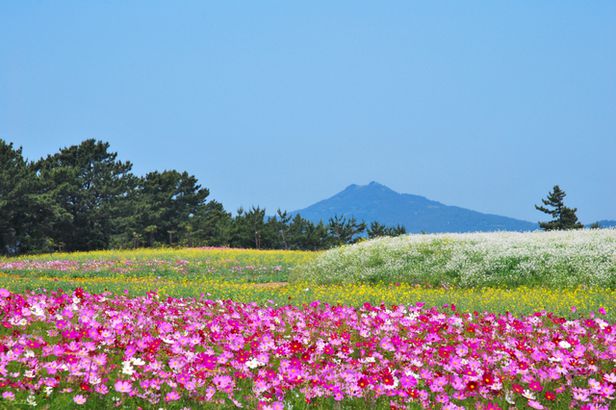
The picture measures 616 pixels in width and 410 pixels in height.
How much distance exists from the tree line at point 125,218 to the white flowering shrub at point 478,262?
95.4 feet

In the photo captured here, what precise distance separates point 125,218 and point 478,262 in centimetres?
3711

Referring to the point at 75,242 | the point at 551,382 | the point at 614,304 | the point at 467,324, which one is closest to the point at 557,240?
the point at 614,304

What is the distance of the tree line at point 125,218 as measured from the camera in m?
45.4

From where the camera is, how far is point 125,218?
49.7m

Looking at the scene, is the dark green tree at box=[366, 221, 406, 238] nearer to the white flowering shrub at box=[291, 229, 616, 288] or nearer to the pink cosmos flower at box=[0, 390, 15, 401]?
the white flowering shrub at box=[291, 229, 616, 288]

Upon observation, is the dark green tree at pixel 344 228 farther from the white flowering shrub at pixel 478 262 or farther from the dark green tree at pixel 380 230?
the white flowering shrub at pixel 478 262

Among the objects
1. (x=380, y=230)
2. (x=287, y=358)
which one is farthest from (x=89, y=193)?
(x=287, y=358)

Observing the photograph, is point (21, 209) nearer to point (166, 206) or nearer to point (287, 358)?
point (166, 206)

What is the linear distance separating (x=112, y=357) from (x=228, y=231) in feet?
155

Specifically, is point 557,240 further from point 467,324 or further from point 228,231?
point 228,231

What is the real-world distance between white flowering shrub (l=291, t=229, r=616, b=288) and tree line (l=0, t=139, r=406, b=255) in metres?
29.1

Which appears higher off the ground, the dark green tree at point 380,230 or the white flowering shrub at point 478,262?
the dark green tree at point 380,230

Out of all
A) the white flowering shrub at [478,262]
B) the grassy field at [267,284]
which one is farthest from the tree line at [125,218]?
the white flowering shrub at [478,262]

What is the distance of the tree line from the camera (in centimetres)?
4538
